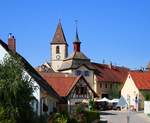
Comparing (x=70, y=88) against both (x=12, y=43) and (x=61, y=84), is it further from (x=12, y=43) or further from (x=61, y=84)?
(x=12, y=43)

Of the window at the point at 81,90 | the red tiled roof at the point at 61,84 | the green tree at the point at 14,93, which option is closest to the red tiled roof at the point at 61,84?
the red tiled roof at the point at 61,84

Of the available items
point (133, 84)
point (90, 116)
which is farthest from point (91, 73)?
point (90, 116)

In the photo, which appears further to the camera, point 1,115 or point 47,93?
point 47,93

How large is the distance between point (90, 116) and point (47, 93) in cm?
454

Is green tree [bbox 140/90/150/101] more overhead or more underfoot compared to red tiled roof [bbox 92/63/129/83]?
more underfoot

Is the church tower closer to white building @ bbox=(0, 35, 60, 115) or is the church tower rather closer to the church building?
the church building

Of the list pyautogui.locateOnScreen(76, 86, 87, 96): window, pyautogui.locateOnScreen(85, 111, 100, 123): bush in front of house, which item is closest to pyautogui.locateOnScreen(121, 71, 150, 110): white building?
pyautogui.locateOnScreen(76, 86, 87, 96): window

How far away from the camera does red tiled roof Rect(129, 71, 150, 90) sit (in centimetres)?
9312

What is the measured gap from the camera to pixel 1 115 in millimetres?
28031

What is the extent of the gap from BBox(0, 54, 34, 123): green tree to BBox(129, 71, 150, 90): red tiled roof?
64159 mm

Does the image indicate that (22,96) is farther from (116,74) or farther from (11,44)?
(116,74)

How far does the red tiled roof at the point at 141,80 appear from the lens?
3666 inches

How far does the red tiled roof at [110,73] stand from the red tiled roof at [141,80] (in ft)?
54.5

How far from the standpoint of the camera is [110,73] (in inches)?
4648
